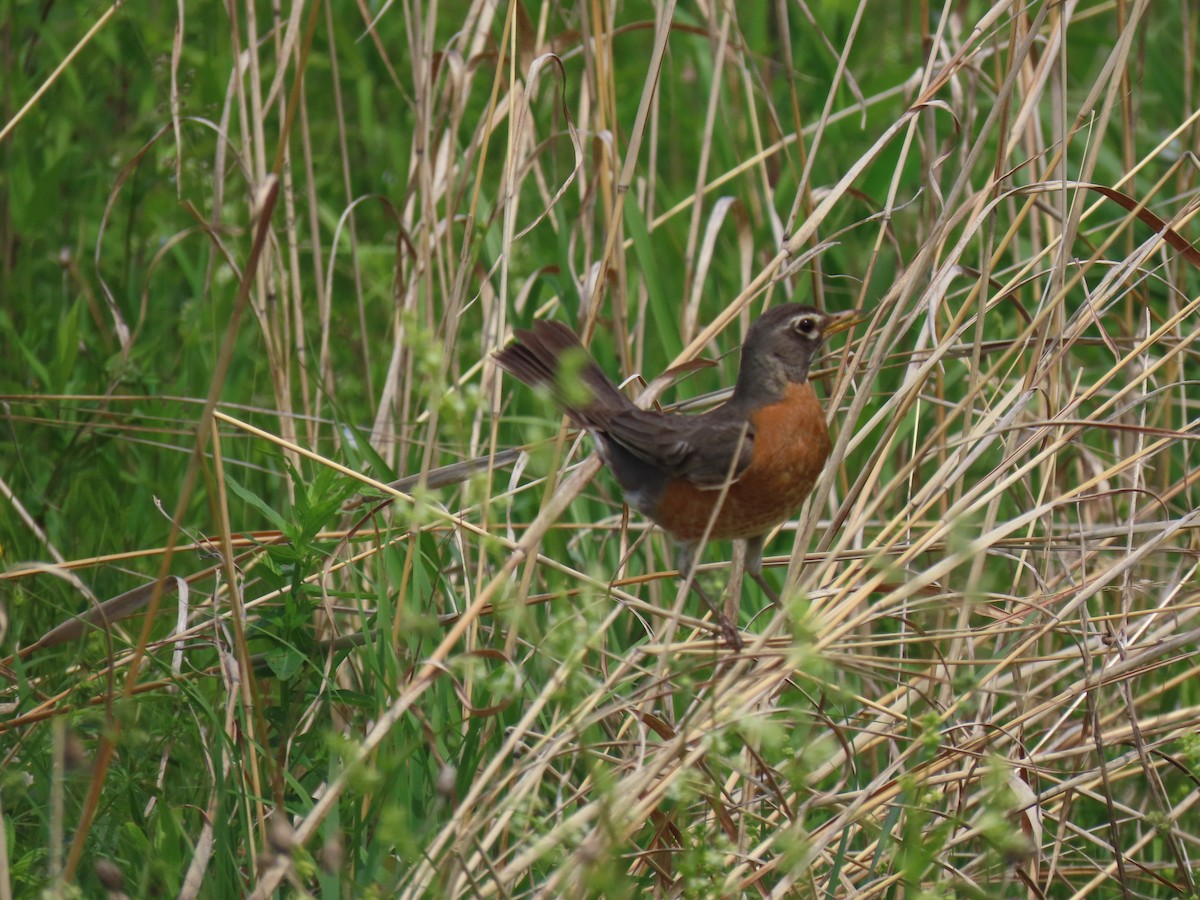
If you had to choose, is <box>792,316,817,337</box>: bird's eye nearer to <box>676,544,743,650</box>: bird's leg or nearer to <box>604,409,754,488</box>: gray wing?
<box>604,409,754,488</box>: gray wing

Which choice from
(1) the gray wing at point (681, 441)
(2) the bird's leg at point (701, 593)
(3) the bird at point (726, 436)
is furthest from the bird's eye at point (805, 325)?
(2) the bird's leg at point (701, 593)

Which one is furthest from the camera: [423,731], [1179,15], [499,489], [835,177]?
[1179,15]

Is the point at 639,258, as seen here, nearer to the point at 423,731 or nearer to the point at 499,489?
the point at 499,489

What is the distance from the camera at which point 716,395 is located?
4160mm

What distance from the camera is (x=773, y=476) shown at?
331 centimetres

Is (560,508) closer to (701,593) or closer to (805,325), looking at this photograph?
(701,593)

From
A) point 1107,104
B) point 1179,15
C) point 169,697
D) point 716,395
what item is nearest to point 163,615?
point 169,697

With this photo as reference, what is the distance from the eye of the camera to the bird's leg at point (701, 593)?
8.13 ft

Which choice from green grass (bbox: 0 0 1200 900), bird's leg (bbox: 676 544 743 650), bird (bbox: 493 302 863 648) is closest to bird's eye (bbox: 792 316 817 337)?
bird (bbox: 493 302 863 648)

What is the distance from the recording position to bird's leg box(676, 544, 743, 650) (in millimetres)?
2478

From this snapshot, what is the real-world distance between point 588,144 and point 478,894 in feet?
10.2

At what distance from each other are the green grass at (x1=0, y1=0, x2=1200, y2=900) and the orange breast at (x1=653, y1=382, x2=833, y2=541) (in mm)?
117

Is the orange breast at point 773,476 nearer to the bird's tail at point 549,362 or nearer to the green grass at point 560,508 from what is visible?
the green grass at point 560,508

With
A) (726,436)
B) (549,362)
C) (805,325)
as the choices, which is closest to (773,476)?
(726,436)
